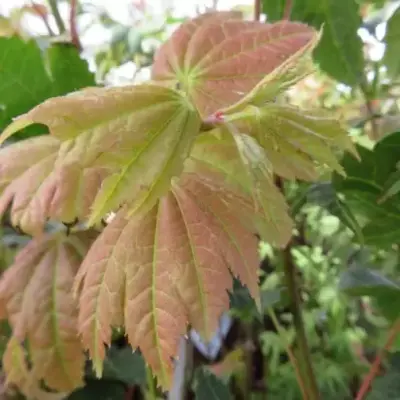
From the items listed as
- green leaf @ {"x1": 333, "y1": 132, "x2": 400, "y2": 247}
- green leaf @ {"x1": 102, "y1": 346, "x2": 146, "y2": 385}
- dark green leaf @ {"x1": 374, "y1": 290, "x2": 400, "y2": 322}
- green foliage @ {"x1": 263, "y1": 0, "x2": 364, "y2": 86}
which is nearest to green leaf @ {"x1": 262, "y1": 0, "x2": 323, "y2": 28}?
green foliage @ {"x1": 263, "y1": 0, "x2": 364, "y2": 86}

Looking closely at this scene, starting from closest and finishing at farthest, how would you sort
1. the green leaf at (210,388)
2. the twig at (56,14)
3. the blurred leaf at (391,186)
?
the blurred leaf at (391,186)
the green leaf at (210,388)
the twig at (56,14)

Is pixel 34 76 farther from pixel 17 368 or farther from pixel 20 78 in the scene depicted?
pixel 17 368

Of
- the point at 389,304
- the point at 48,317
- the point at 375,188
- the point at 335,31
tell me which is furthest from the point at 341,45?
the point at 48,317

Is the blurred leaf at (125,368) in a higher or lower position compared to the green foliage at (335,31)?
lower

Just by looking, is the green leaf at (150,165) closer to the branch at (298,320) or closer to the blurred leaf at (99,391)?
the branch at (298,320)

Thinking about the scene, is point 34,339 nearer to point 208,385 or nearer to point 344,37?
point 208,385

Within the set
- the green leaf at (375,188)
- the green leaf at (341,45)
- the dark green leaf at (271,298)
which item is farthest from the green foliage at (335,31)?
the dark green leaf at (271,298)
